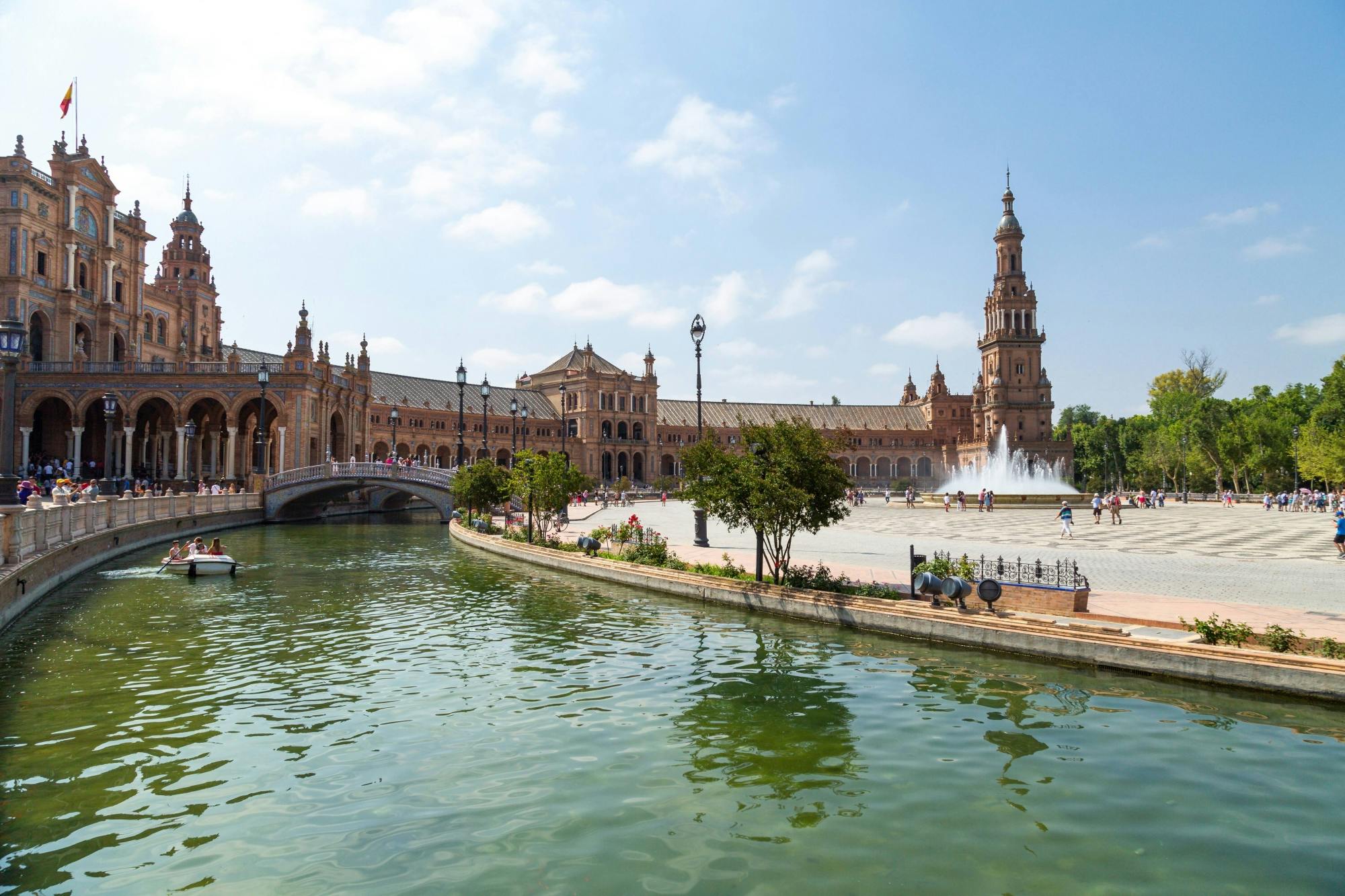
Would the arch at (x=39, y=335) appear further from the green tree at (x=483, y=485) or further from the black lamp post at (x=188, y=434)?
the green tree at (x=483, y=485)

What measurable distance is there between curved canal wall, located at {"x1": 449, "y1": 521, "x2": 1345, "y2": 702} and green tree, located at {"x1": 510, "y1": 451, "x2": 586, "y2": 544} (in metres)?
8.69

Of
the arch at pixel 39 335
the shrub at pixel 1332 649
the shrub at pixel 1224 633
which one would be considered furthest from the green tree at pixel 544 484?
the arch at pixel 39 335

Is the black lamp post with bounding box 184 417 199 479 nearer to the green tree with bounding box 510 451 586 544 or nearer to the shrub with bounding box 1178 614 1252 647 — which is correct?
the green tree with bounding box 510 451 586 544

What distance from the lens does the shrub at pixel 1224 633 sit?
11438 millimetres

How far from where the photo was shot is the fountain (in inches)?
2458

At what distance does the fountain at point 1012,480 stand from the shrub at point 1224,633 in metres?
52.5

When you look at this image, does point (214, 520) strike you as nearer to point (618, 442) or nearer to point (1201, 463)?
point (618, 442)

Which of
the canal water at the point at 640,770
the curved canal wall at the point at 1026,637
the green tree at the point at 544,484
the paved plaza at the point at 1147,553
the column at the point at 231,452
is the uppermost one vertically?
the column at the point at 231,452

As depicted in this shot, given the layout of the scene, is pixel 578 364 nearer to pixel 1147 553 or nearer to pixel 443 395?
pixel 443 395

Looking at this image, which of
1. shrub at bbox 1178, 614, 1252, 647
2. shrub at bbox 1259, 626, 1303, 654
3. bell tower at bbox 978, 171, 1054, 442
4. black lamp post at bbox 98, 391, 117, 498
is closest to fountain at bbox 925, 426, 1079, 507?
bell tower at bbox 978, 171, 1054, 442

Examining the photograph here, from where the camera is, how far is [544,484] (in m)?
28.5

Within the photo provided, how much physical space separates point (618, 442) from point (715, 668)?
9622cm

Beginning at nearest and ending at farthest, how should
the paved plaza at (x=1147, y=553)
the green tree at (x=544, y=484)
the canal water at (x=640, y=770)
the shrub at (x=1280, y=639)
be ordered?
the canal water at (x=640, y=770) → the shrub at (x=1280, y=639) → the paved plaza at (x=1147, y=553) → the green tree at (x=544, y=484)

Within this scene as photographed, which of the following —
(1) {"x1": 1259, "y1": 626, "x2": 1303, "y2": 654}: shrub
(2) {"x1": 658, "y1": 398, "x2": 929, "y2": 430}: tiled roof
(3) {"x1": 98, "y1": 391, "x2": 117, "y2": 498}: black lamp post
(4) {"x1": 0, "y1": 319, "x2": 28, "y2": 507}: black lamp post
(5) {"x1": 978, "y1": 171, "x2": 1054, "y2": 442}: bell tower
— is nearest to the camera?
(1) {"x1": 1259, "y1": 626, "x2": 1303, "y2": 654}: shrub
